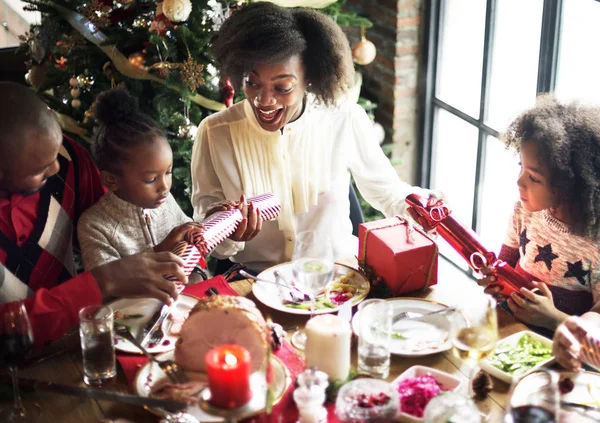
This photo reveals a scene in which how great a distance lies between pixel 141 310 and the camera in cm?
204

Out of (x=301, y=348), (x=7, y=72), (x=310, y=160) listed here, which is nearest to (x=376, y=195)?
(x=310, y=160)

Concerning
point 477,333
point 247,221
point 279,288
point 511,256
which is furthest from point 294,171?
point 477,333

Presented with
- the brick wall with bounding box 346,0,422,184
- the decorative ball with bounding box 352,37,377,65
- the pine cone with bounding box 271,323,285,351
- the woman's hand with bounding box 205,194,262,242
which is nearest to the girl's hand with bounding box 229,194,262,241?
the woman's hand with bounding box 205,194,262,242

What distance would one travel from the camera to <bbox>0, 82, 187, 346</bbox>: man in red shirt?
194 cm

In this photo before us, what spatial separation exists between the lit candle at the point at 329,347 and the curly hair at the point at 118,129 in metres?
0.85

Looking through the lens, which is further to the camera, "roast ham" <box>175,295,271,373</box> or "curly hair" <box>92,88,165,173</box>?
"curly hair" <box>92,88,165,173</box>

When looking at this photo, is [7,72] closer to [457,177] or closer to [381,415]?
[457,177]

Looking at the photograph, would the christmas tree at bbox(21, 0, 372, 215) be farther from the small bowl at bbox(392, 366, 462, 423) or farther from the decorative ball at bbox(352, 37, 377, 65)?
the small bowl at bbox(392, 366, 462, 423)

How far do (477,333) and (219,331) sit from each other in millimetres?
553

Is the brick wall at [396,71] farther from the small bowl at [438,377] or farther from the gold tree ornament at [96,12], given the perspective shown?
the small bowl at [438,377]

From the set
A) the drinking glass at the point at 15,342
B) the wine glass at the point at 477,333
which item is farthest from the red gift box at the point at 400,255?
the drinking glass at the point at 15,342

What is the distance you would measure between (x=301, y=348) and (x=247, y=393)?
554 mm

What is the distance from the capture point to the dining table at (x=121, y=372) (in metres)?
1.70

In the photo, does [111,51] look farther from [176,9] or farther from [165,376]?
[165,376]
